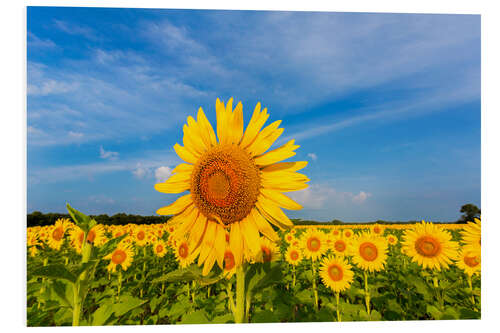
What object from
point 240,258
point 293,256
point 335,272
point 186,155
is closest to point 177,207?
point 186,155

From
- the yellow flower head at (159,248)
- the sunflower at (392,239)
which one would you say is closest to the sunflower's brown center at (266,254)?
the yellow flower head at (159,248)

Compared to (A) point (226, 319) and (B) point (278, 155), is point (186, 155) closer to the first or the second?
(B) point (278, 155)

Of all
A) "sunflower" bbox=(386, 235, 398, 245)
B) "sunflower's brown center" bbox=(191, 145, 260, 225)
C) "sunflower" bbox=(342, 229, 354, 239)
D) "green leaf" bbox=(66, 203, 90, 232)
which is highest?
"sunflower's brown center" bbox=(191, 145, 260, 225)

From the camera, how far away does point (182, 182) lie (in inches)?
71.5

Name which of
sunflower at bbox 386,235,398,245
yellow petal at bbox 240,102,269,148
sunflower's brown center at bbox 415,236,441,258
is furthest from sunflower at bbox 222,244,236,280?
sunflower at bbox 386,235,398,245

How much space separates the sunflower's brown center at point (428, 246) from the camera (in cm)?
292

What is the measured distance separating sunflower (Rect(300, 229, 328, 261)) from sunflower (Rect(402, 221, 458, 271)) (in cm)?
98

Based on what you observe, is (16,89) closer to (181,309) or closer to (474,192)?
(181,309)

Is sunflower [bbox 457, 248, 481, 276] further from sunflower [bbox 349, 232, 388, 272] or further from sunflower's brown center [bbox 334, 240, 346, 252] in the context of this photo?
sunflower's brown center [bbox 334, 240, 346, 252]

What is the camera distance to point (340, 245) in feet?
11.9

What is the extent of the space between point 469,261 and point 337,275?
1257mm

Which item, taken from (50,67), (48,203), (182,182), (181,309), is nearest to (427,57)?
(182,182)

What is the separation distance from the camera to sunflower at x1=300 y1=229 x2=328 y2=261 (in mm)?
3729

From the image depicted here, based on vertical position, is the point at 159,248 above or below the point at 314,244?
below
